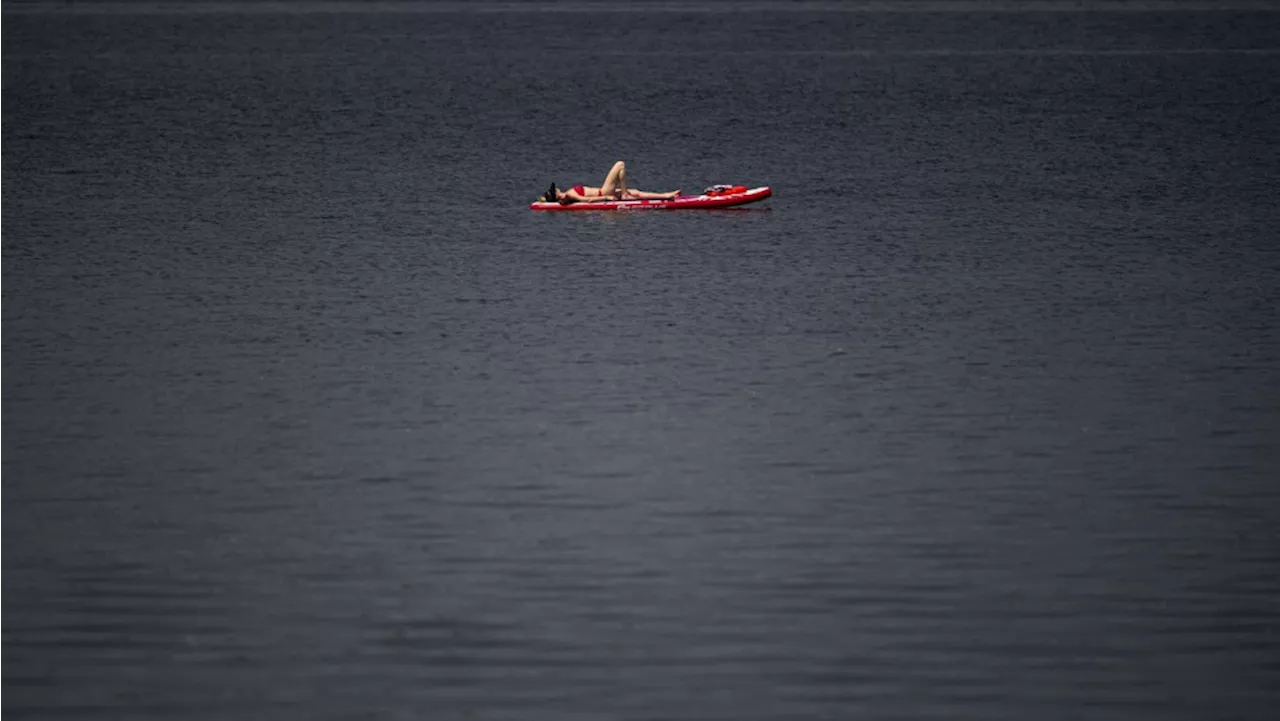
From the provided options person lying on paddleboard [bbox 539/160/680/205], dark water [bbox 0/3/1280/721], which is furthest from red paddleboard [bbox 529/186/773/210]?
dark water [bbox 0/3/1280/721]

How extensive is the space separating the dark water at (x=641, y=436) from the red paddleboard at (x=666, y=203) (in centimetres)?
47

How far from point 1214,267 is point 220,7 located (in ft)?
548

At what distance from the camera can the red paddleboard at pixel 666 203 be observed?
54062mm

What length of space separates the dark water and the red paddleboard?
1.54 ft

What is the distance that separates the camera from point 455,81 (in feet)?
Answer: 368

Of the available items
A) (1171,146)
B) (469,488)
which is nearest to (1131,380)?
(469,488)

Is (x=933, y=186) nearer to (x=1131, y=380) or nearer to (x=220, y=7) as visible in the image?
(x=1131, y=380)

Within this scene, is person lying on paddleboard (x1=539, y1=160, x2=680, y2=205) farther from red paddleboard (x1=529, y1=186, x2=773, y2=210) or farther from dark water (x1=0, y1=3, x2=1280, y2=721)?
dark water (x1=0, y1=3, x2=1280, y2=721)

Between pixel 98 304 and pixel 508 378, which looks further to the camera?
pixel 98 304

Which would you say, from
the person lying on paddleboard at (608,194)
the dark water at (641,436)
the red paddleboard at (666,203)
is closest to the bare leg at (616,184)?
the person lying on paddleboard at (608,194)

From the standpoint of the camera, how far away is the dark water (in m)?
20.6

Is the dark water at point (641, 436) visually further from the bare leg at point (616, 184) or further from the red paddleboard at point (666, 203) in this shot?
the bare leg at point (616, 184)

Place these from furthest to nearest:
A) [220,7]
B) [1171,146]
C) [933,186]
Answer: [220,7]
[1171,146]
[933,186]

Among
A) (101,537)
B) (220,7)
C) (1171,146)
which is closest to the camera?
(101,537)
